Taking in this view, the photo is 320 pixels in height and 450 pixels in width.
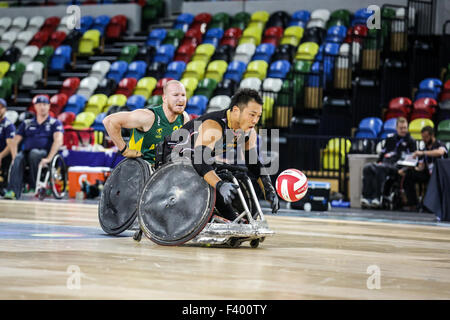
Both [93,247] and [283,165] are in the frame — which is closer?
[93,247]

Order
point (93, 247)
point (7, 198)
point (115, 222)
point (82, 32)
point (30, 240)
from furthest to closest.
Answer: point (82, 32), point (7, 198), point (115, 222), point (30, 240), point (93, 247)

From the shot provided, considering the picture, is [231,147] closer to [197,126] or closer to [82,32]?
[197,126]

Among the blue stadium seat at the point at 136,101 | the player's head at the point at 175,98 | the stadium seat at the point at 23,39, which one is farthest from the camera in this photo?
the stadium seat at the point at 23,39

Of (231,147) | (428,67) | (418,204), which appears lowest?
(418,204)

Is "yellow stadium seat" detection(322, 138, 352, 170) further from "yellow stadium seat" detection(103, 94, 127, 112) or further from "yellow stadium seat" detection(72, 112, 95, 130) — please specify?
"yellow stadium seat" detection(72, 112, 95, 130)

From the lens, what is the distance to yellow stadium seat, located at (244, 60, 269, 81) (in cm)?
1755

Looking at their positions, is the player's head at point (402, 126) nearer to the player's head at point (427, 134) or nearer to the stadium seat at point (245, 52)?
the player's head at point (427, 134)

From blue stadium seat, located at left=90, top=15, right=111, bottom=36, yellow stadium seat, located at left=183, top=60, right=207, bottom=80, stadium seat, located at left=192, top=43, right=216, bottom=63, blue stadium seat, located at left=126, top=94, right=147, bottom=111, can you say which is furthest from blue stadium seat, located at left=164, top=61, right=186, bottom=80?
blue stadium seat, located at left=90, top=15, right=111, bottom=36

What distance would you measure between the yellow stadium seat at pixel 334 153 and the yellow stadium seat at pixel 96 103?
608 cm

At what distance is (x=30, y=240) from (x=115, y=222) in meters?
0.91

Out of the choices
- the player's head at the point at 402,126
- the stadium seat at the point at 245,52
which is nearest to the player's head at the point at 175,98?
the player's head at the point at 402,126

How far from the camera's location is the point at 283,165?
14672mm

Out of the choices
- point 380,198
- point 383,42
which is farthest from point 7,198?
point 383,42

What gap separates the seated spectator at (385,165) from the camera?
41.5 feet
